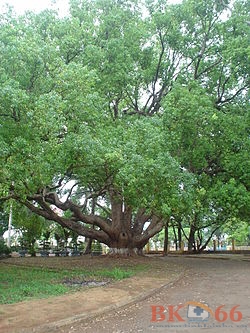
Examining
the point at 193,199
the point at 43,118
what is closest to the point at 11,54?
the point at 43,118

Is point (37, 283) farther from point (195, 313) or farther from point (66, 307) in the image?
point (195, 313)

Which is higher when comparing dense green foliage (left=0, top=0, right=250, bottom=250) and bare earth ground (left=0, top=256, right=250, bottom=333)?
dense green foliage (left=0, top=0, right=250, bottom=250)

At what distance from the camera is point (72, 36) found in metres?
13.0

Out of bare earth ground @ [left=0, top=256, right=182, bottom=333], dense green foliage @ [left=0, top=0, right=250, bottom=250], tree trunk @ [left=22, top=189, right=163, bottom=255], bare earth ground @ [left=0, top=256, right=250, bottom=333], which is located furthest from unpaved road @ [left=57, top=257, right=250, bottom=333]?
tree trunk @ [left=22, top=189, right=163, bottom=255]

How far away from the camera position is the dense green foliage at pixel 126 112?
30.6 ft

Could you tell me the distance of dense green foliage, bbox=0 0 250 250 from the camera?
931 centimetres

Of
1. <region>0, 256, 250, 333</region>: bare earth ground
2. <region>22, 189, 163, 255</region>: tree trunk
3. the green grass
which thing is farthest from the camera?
<region>22, 189, 163, 255</region>: tree trunk

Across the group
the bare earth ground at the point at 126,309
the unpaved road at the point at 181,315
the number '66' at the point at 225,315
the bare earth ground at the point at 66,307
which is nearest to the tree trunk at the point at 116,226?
the bare earth ground at the point at 126,309

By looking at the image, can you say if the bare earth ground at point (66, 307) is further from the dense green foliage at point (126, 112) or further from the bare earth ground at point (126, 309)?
the dense green foliage at point (126, 112)

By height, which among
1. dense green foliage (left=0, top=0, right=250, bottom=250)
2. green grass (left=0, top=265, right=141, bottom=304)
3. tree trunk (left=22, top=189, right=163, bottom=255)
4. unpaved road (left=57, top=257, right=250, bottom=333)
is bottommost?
unpaved road (left=57, top=257, right=250, bottom=333)

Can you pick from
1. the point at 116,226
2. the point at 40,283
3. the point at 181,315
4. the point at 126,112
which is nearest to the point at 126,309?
the point at 181,315

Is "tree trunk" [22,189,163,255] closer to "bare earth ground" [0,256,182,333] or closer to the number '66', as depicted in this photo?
"bare earth ground" [0,256,182,333]

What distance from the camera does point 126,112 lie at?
17391mm

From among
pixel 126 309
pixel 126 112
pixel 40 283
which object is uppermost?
pixel 126 112
